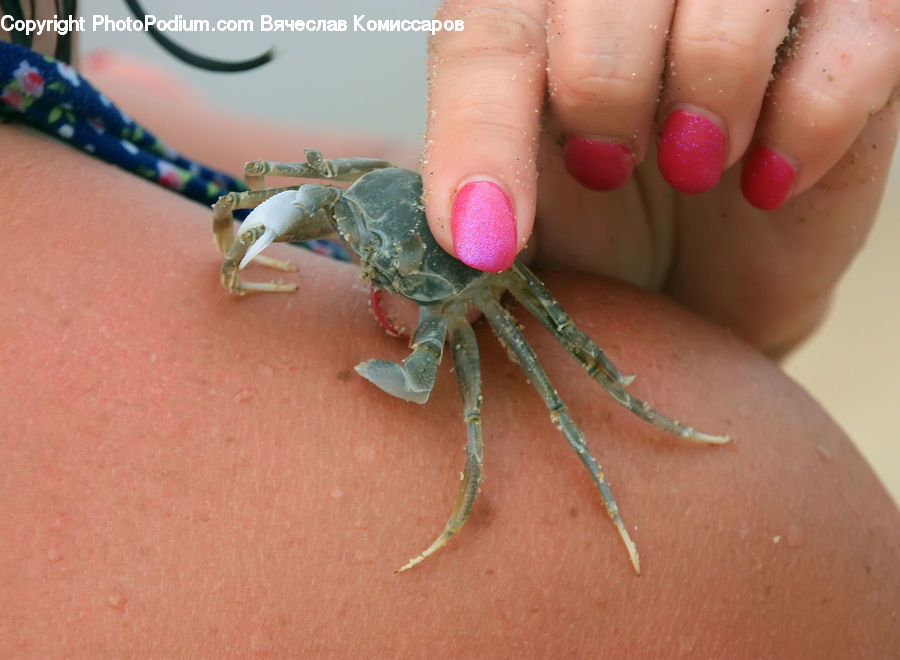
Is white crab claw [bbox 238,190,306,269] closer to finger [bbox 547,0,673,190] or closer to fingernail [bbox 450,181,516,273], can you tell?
fingernail [bbox 450,181,516,273]

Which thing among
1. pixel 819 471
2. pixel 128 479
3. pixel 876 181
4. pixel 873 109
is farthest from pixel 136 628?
pixel 876 181

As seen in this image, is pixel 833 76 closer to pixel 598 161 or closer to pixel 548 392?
pixel 598 161

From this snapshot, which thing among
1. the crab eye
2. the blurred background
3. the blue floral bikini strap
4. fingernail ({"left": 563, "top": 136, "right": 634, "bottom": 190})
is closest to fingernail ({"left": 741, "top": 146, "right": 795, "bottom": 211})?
fingernail ({"left": 563, "top": 136, "right": 634, "bottom": 190})

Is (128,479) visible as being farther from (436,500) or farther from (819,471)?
(819,471)

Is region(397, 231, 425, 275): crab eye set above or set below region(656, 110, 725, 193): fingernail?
below

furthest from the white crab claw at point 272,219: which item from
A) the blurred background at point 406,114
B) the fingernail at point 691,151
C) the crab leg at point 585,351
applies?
the blurred background at point 406,114

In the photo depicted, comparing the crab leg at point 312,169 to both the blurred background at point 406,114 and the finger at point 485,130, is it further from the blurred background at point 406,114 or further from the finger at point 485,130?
the blurred background at point 406,114
